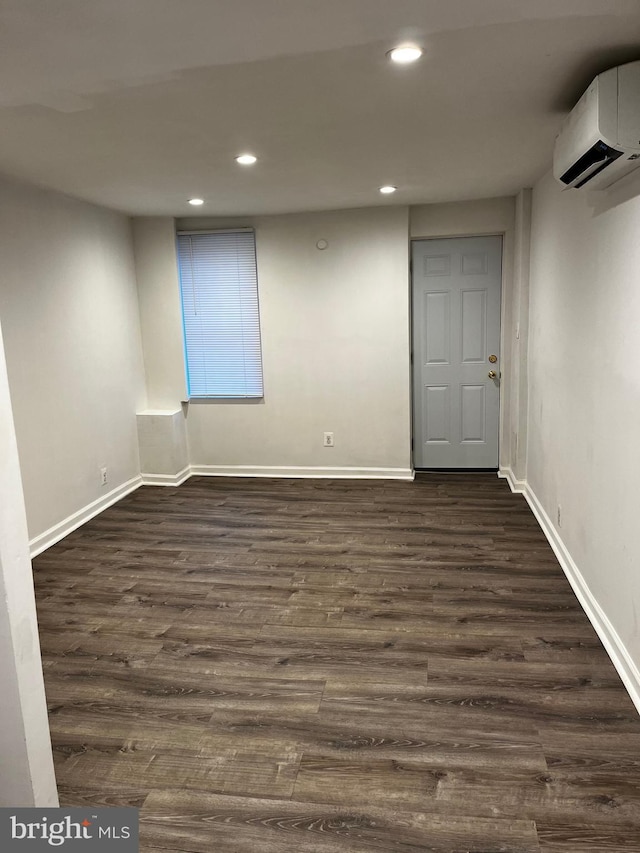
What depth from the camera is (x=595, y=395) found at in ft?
9.35

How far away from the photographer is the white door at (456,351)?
17.0 feet

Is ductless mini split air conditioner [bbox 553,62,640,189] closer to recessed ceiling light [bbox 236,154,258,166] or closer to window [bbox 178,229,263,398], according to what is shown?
recessed ceiling light [bbox 236,154,258,166]

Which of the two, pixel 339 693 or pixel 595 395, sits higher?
pixel 595 395

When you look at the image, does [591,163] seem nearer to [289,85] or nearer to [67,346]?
[289,85]

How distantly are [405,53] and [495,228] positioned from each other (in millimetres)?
3210

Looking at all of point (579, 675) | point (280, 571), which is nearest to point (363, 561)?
point (280, 571)

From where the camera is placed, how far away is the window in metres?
5.40

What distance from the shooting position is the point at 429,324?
5316 millimetres

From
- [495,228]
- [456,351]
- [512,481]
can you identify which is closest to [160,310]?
[456,351]

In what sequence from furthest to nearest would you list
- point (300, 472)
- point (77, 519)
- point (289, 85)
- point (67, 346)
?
point (300, 472), point (77, 519), point (67, 346), point (289, 85)

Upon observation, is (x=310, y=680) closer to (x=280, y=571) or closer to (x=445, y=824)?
(x=445, y=824)

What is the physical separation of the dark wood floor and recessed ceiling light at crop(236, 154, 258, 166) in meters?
2.34

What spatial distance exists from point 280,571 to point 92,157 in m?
2.52

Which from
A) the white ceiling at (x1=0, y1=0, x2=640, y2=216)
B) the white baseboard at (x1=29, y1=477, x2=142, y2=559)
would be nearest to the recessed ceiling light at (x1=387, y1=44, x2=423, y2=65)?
the white ceiling at (x1=0, y1=0, x2=640, y2=216)
